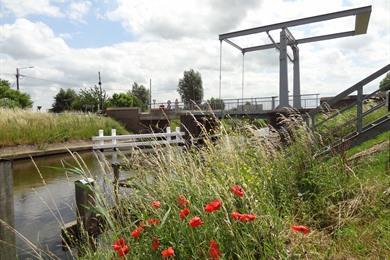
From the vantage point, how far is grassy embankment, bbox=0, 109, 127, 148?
17.8m

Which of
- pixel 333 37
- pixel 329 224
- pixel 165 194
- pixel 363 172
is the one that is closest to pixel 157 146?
pixel 165 194

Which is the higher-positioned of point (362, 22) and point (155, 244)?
point (362, 22)

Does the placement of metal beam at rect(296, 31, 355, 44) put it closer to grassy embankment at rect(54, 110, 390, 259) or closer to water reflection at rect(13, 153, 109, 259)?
water reflection at rect(13, 153, 109, 259)

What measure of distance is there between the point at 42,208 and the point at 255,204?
7014 mm

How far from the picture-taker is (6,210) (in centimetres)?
379

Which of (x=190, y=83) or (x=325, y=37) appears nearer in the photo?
(x=325, y=37)

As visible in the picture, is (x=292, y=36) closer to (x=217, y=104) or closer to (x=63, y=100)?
(x=217, y=104)

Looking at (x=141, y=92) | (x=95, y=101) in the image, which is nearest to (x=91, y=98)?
(x=95, y=101)

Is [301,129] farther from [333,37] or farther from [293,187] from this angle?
[333,37]

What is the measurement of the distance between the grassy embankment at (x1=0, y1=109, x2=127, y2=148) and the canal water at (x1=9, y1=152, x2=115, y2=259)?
4.59 metres

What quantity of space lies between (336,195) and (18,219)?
20.7ft

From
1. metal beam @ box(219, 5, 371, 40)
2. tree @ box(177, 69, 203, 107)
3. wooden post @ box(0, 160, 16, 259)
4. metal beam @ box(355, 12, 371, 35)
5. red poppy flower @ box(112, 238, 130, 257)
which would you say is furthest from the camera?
→ tree @ box(177, 69, 203, 107)

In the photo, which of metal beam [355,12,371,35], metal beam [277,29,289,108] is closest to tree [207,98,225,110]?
Answer: metal beam [277,29,289,108]

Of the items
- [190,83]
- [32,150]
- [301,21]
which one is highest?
[190,83]
